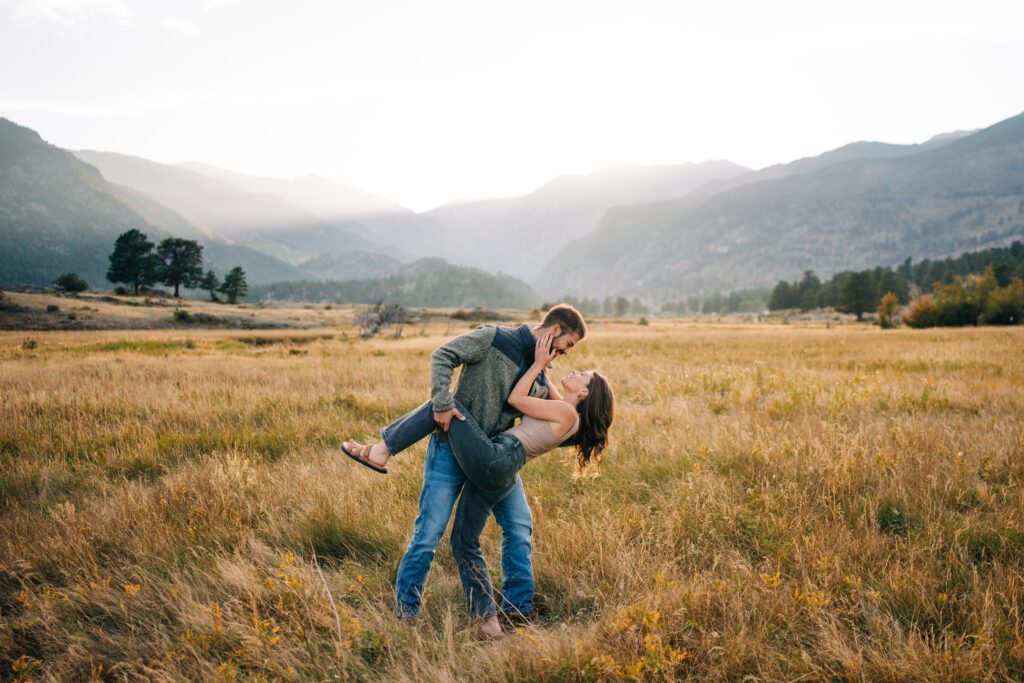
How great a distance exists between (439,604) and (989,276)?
5485 centimetres

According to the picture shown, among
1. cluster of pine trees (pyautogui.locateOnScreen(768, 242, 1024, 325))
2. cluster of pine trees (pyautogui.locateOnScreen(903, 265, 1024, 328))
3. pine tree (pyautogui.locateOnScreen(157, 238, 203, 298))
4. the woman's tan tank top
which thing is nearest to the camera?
the woman's tan tank top

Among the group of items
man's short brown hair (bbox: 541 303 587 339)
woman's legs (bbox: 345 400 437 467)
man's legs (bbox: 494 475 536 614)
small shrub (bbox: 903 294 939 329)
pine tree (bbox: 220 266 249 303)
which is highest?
pine tree (bbox: 220 266 249 303)

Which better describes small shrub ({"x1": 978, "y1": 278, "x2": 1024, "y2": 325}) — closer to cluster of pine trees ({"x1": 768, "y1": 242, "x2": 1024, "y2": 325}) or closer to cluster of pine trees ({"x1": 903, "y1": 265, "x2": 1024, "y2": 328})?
cluster of pine trees ({"x1": 903, "y1": 265, "x2": 1024, "y2": 328})

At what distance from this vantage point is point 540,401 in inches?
133

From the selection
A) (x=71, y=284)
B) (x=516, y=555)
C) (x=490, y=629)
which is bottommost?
(x=490, y=629)

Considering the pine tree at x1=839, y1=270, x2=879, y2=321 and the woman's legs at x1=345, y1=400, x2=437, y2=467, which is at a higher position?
the pine tree at x1=839, y1=270, x2=879, y2=321

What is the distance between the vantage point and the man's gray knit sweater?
11.3 ft

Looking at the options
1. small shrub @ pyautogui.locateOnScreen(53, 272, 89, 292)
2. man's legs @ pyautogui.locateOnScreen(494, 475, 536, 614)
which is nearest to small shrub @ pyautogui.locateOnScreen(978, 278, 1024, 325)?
man's legs @ pyautogui.locateOnScreen(494, 475, 536, 614)

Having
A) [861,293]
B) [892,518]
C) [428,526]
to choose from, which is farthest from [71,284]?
[861,293]

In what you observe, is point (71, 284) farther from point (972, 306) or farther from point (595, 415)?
point (972, 306)

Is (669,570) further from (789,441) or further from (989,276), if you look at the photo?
(989,276)

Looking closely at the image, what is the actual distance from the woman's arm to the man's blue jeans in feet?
2.04

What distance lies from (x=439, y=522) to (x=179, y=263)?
100524 millimetres

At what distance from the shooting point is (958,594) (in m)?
3.46
